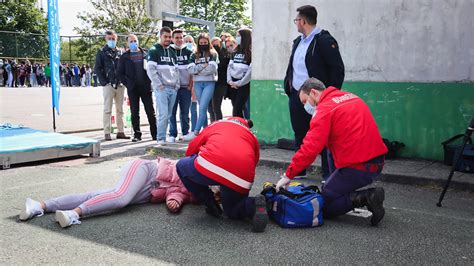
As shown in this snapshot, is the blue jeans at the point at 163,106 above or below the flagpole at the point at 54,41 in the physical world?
below

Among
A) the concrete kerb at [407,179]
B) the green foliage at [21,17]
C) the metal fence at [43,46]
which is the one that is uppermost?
the green foliage at [21,17]

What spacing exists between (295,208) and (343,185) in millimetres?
486

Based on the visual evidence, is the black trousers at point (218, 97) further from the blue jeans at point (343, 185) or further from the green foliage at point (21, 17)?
the green foliage at point (21, 17)

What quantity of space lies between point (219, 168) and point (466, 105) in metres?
4.35

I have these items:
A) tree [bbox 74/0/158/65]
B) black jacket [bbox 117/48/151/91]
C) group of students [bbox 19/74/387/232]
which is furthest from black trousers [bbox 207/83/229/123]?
tree [bbox 74/0/158/65]

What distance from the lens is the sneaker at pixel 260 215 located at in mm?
4098

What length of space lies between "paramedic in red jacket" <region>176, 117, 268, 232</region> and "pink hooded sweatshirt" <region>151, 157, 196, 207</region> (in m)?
0.54

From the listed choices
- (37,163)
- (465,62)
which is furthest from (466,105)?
(37,163)

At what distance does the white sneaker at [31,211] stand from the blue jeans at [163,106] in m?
4.35

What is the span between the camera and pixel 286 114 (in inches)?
326

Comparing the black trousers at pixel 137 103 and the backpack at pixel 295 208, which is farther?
the black trousers at pixel 137 103

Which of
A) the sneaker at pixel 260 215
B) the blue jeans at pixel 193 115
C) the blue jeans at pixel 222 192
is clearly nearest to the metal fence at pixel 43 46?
the blue jeans at pixel 193 115

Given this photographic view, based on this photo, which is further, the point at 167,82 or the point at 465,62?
the point at 167,82

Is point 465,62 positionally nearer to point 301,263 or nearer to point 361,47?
point 361,47
